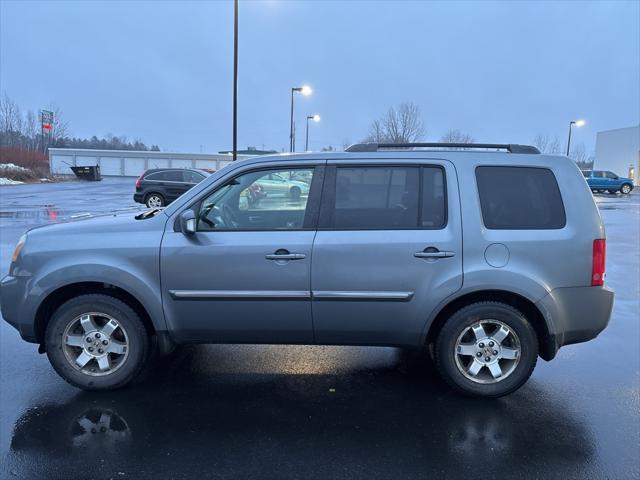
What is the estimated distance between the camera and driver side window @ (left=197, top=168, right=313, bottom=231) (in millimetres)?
3812

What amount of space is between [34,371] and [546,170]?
14.7 feet

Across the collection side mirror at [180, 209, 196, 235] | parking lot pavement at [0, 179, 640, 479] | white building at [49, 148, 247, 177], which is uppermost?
white building at [49, 148, 247, 177]

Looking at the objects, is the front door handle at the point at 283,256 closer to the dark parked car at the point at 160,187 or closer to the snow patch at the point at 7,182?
the dark parked car at the point at 160,187

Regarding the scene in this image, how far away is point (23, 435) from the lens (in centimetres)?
325

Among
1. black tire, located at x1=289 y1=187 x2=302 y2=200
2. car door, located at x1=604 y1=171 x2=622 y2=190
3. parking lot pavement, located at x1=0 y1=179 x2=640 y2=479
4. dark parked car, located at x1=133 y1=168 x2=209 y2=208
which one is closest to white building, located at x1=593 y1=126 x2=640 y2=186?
car door, located at x1=604 y1=171 x2=622 y2=190

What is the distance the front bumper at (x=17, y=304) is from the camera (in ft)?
12.4

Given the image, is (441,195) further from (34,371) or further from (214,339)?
(34,371)

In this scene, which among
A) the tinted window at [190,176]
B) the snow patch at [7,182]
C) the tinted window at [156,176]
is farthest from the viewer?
the snow patch at [7,182]

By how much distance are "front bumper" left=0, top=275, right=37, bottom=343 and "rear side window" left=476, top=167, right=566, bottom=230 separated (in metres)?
3.49

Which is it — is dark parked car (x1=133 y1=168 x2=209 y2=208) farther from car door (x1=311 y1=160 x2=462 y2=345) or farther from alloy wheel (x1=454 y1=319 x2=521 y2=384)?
alloy wheel (x1=454 y1=319 x2=521 y2=384)

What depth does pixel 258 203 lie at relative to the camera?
13.1ft

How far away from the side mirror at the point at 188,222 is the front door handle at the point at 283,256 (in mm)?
573

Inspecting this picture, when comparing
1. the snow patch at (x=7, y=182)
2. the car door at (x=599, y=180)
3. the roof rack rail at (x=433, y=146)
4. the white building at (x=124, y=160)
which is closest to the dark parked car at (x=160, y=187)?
the roof rack rail at (x=433, y=146)

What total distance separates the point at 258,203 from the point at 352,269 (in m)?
0.96
